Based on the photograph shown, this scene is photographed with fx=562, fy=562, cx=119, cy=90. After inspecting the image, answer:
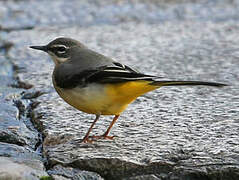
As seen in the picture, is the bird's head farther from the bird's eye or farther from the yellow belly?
the yellow belly

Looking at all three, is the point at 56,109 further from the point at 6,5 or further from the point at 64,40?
the point at 6,5

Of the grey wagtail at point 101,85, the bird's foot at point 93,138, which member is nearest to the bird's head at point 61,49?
the grey wagtail at point 101,85

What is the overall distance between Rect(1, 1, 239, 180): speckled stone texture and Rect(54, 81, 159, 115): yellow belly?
0.81 ft

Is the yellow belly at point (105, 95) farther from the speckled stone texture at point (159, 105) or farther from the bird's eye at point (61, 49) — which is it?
the bird's eye at point (61, 49)

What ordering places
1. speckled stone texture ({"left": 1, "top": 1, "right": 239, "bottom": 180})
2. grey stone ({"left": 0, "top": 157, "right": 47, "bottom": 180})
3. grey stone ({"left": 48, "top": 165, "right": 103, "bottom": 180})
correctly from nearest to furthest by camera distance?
1. grey stone ({"left": 0, "top": 157, "right": 47, "bottom": 180})
2. grey stone ({"left": 48, "top": 165, "right": 103, "bottom": 180})
3. speckled stone texture ({"left": 1, "top": 1, "right": 239, "bottom": 180})

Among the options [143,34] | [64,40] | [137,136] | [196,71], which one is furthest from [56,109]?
[143,34]

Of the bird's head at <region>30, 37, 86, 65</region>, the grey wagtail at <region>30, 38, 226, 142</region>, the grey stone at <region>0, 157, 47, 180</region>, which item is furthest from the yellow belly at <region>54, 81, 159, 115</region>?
the grey stone at <region>0, 157, 47, 180</region>

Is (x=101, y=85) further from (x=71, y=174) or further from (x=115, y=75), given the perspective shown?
(x=71, y=174)

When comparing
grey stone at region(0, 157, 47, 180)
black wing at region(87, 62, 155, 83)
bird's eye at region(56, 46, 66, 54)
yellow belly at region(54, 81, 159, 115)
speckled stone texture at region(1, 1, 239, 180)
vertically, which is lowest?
speckled stone texture at region(1, 1, 239, 180)

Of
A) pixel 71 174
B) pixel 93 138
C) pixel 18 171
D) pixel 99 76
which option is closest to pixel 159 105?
pixel 93 138

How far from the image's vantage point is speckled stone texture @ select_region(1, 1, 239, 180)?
340 cm

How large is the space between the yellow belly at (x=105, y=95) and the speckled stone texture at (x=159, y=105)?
25 centimetres

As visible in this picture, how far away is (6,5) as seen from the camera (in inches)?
328

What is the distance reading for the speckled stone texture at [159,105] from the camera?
3.40m
